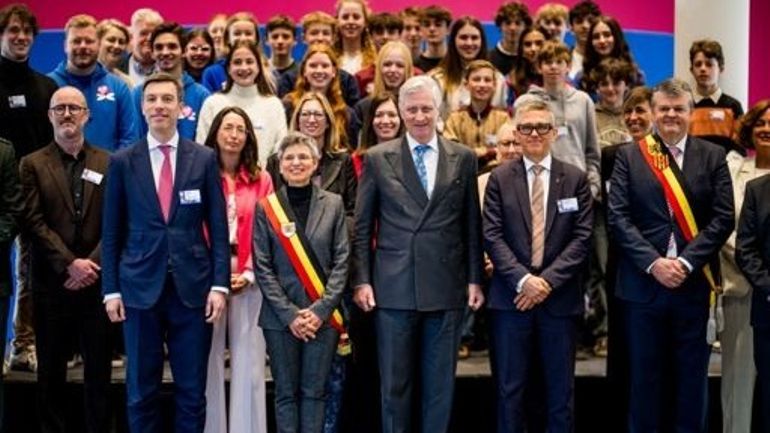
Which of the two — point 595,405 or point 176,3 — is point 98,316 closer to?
point 595,405

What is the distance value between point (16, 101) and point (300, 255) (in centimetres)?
203

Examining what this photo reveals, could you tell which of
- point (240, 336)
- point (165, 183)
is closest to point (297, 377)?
point (240, 336)

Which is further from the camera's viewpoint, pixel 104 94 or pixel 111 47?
pixel 111 47

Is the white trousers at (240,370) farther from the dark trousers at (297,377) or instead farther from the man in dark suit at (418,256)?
the man in dark suit at (418,256)

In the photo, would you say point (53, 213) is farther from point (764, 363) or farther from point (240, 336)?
point (764, 363)

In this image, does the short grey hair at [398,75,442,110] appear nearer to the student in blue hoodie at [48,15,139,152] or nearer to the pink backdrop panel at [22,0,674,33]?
the student in blue hoodie at [48,15,139,152]

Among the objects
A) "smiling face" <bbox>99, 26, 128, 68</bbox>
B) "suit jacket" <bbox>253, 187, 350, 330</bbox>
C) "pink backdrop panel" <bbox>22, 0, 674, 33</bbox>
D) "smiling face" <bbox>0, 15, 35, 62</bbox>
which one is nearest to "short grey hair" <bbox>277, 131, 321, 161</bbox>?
"suit jacket" <bbox>253, 187, 350, 330</bbox>

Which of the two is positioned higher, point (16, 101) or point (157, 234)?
point (16, 101)

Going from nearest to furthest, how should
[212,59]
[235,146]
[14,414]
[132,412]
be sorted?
[132,412], [235,146], [14,414], [212,59]

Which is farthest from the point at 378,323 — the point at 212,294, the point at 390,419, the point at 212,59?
the point at 212,59

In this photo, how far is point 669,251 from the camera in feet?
15.8

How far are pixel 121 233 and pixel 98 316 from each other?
579 mm

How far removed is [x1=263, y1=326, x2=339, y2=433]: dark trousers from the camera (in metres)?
4.71

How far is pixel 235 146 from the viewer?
16.5 ft
